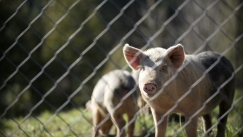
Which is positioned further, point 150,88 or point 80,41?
point 80,41

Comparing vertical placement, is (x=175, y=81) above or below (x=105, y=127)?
above

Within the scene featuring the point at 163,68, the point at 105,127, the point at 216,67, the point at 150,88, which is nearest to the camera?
the point at 150,88

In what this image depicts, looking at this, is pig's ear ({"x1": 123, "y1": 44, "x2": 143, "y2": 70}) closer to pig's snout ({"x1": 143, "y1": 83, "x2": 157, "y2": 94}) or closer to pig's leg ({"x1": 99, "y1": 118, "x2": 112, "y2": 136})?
pig's snout ({"x1": 143, "y1": 83, "x2": 157, "y2": 94})

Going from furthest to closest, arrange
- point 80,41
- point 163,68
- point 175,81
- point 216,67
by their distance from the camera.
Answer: point 80,41 < point 216,67 < point 175,81 < point 163,68

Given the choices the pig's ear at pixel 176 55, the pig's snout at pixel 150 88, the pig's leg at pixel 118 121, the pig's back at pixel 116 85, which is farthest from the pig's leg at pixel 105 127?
the pig's snout at pixel 150 88

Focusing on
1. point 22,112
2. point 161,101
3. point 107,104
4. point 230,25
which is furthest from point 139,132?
point 22,112

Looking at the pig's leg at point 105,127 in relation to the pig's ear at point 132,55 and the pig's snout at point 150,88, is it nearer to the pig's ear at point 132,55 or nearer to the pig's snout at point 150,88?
the pig's ear at point 132,55

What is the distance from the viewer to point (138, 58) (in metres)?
3.79

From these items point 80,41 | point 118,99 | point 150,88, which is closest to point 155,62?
point 150,88

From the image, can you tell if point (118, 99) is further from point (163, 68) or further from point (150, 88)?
point (150, 88)

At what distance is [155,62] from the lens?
373 cm

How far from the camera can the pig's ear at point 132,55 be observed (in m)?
3.62

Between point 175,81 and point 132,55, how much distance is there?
0.47 m

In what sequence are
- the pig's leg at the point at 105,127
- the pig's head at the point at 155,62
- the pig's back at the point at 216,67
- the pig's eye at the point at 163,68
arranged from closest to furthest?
the pig's head at the point at 155,62 → the pig's eye at the point at 163,68 → the pig's back at the point at 216,67 → the pig's leg at the point at 105,127
